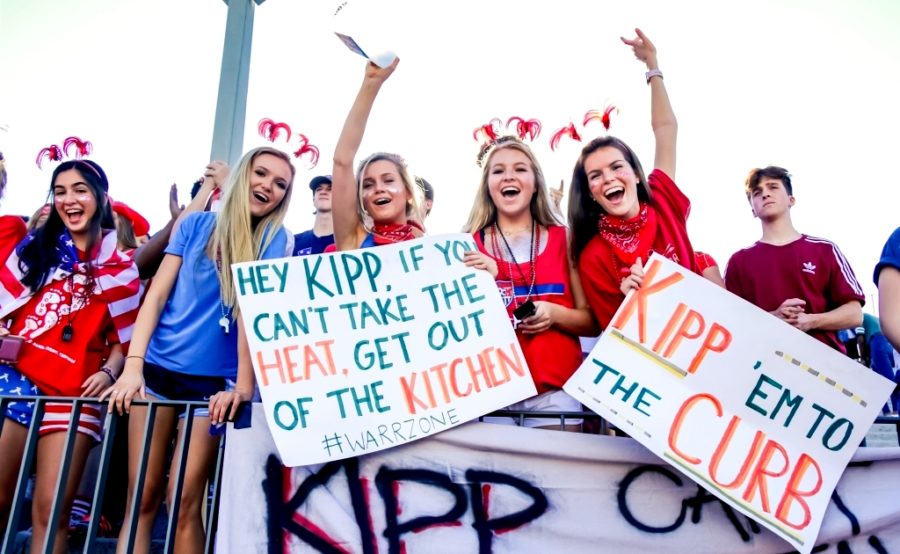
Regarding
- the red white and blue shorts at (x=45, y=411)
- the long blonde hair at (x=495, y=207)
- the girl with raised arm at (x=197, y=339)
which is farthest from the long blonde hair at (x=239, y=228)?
the long blonde hair at (x=495, y=207)

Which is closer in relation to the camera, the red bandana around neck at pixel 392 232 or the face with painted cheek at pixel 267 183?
the red bandana around neck at pixel 392 232

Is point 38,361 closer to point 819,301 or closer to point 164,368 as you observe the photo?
point 164,368

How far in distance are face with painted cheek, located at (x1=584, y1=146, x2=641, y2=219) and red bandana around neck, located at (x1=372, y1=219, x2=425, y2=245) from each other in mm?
876

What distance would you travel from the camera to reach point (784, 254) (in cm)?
339

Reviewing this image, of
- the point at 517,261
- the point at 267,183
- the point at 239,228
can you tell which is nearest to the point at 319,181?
the point at 267,183

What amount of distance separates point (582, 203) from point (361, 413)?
1461 millimetres

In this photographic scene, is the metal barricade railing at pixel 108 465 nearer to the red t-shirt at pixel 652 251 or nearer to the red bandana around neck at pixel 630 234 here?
the red t-shirt at pixel 652 251

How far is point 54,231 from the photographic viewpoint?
320 centimetres

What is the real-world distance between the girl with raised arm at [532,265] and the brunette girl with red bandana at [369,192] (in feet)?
1.13

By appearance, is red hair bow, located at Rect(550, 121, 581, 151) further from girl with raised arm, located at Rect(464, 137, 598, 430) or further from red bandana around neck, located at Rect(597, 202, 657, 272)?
red bandana around neck, located at Rect(597, 202, 657, 272)

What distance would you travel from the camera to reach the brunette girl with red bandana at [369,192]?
2949 millimetres

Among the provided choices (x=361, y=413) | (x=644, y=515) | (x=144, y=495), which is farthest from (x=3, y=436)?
(x=644, y=515)

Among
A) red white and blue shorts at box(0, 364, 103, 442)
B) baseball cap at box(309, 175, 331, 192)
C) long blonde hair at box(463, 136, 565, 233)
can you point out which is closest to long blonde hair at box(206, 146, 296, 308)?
red white and blue shorts at box(0, 364, 103, 442)

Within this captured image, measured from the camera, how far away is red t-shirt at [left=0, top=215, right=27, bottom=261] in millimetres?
3158
